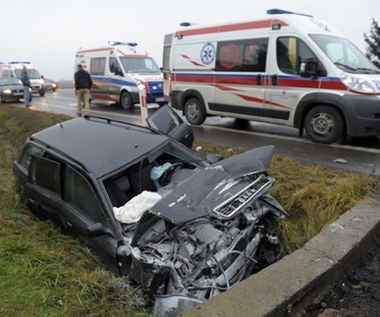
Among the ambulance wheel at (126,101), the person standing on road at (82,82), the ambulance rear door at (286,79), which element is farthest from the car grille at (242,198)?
the ambulance wheel at (126,101)

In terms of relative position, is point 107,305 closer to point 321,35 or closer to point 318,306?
point 318,306

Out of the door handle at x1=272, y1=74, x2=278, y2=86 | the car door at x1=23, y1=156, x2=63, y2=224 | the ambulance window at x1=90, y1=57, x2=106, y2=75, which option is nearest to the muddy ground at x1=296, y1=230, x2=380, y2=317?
the car door at x1=23, y1=156, x2=63, y2=224

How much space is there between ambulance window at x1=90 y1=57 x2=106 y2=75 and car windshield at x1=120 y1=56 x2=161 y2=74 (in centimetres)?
130

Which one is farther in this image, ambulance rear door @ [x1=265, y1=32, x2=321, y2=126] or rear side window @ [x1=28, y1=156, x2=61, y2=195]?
ambulance rear door @ [x1=265, y1=32, x2=321, y2=126]

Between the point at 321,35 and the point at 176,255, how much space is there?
6.37 meters

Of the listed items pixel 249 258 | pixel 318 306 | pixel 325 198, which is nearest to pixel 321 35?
pixel 325 198

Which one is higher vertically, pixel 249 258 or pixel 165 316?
pixel 249 258

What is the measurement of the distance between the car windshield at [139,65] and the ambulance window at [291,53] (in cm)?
910

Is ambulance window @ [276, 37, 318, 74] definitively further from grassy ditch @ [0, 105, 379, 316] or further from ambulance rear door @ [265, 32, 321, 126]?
grassy ditch @ [0, 105, 379, 316]

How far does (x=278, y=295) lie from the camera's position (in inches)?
108

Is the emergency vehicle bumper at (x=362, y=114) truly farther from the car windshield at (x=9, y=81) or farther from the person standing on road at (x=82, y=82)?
the car windshield at (x=9, y=81)

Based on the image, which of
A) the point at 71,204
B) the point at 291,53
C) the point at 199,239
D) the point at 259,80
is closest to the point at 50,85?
the point at 259,80

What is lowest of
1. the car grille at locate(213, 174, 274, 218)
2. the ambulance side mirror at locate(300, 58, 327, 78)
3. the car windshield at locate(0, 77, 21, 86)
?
the car grille at locate(213, 174, 274, 218)

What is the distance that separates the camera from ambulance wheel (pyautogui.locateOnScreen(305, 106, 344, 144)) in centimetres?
778
